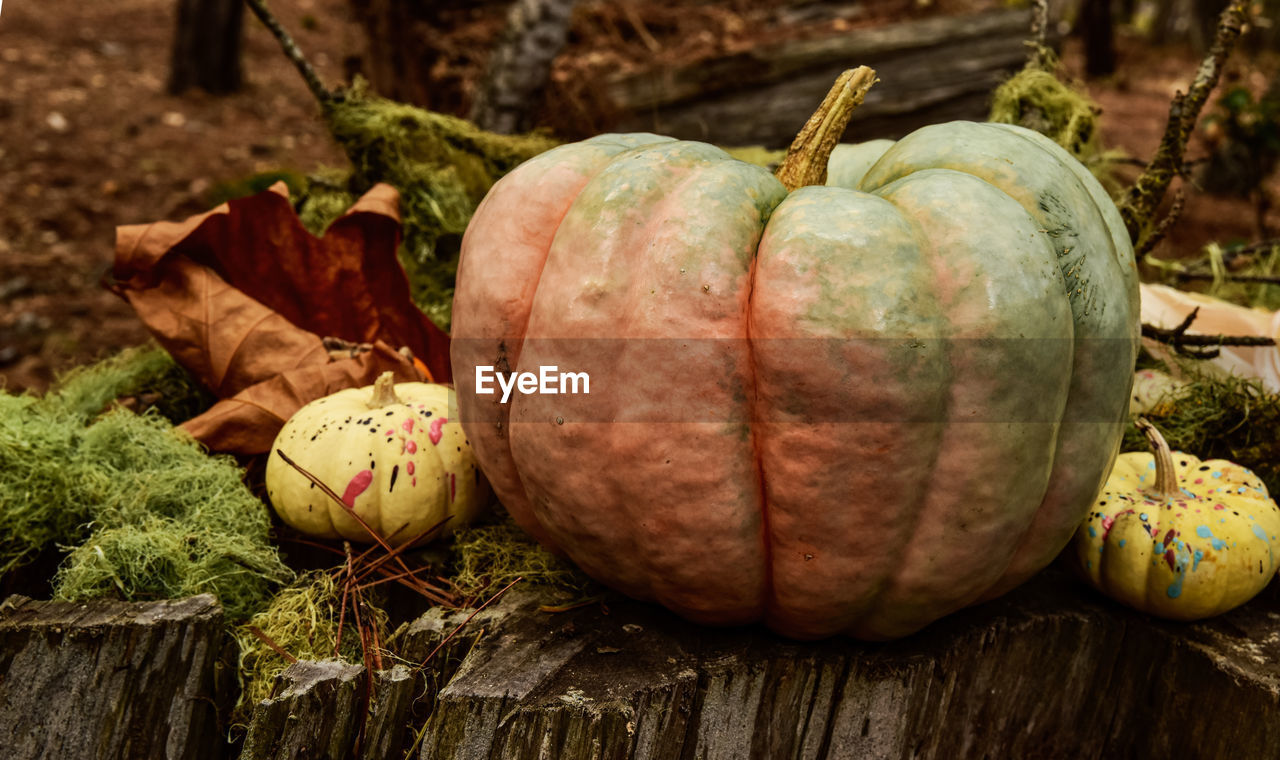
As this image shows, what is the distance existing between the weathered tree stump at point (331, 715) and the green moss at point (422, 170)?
1.50 meters

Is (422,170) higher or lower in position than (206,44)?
higher

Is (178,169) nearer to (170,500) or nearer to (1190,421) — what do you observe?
(170,500)

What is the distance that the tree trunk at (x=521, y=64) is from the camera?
10.9 feet

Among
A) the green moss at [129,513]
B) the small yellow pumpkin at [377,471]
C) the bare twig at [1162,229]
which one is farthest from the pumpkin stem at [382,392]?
the bare twig at [1162,229]

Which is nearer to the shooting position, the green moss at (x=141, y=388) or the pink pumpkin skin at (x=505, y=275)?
the pink pumpkin skin at (x=505, y=275)

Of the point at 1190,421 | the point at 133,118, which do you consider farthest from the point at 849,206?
the point at 133,118

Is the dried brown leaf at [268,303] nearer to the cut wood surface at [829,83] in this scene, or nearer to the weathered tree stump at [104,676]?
the weathered tree stump at [104,676]

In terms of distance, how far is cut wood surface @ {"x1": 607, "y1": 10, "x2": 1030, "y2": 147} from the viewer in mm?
3852

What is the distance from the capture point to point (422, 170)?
117 inches

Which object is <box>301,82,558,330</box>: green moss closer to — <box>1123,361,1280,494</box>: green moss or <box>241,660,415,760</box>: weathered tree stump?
<box>241,660,415,760</box>: weathered tree stump

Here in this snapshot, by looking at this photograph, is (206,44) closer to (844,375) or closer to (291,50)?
(291,50)

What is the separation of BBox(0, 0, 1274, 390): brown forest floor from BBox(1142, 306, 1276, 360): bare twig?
9.97 ft

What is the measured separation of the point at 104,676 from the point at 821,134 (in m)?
1.48

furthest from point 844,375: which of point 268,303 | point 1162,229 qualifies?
point 268,303
